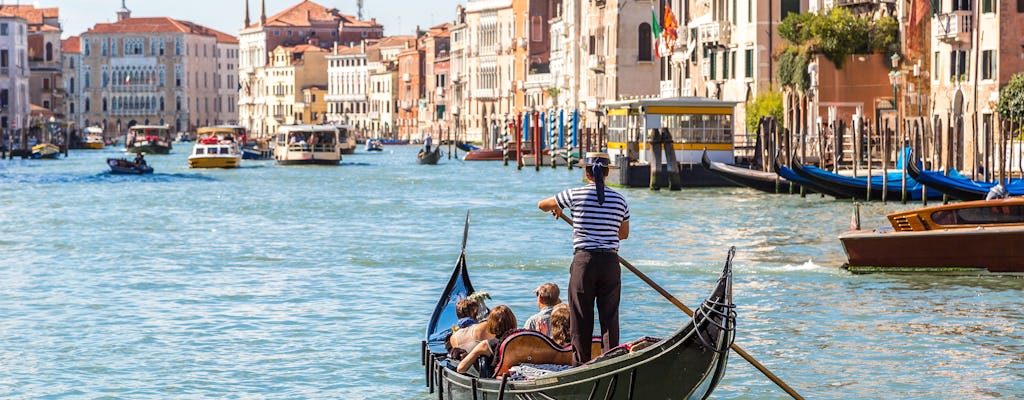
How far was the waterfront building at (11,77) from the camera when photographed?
3044 inches

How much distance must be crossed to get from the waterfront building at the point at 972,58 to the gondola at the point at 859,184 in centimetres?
190

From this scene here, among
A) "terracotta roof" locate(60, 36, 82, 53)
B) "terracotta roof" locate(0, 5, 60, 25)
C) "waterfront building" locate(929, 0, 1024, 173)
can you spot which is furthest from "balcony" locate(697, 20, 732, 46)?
"terracotta roof" locate(60, 36, 82, 53)

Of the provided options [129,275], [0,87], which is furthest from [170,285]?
[0,87]

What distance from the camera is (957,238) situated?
572 inches

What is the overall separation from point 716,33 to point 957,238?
25.2 m

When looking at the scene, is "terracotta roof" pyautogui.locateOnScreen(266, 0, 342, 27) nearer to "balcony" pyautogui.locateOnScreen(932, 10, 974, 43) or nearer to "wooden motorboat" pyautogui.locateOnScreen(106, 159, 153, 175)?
"wooden motorboat" pyautogui.locateOnScreen(106, 159, 153, 175)

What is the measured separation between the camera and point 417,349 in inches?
464

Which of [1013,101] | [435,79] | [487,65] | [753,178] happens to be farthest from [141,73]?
[1013,101]

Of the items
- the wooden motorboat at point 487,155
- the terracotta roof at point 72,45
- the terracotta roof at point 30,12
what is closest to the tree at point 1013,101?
the wooden motorboat at point 487,155

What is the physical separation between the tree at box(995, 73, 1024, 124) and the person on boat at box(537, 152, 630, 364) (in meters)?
18.9

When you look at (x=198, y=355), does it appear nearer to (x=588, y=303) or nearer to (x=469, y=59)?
(x=588, y=303)

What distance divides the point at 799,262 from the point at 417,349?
6.10 meters

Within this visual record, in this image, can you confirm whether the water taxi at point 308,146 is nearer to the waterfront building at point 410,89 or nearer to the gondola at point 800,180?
the gondola at point 800,180

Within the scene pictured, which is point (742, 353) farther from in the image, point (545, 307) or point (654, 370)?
point (545, 307)
